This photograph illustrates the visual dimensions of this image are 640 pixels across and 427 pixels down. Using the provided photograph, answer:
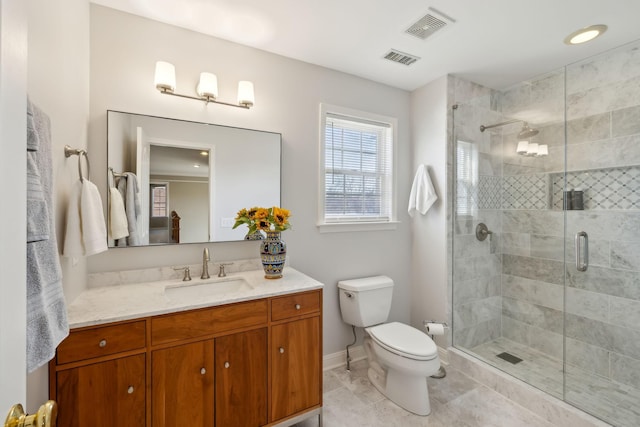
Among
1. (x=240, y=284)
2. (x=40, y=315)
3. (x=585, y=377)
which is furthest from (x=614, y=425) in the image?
(x=40, y=315)

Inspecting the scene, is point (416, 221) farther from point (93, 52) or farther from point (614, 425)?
point (93, 52)

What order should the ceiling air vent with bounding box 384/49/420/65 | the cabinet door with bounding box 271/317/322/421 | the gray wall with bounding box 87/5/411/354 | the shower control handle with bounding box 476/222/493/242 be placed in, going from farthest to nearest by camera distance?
the shower control handle with bounding box 476/222/493/242
the ceiling air vent with bounding box 384/49/420/65
the gray wall with bounding box 87/5/411/354
the cabinet door with bounding box 271/317/322/421

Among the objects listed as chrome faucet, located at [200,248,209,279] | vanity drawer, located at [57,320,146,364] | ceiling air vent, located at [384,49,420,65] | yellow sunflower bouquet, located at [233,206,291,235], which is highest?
ceiling air vent, located at [384,49,420,65]

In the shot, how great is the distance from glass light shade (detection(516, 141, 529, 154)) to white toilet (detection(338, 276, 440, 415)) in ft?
5.25

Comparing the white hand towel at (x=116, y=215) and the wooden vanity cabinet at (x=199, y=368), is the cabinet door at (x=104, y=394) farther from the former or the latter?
the white hand towel at (x=116, y=215)

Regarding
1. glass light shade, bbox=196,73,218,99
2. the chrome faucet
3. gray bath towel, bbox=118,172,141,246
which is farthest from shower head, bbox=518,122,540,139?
gray bath towel, bbox=118,172,141,246

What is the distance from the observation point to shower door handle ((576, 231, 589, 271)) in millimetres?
2244

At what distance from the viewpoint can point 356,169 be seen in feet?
8.55

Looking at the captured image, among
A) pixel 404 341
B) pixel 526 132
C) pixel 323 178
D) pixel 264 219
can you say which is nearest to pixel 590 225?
pixel 526 132

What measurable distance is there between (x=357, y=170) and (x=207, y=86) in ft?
4.50

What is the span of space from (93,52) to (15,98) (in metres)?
1.61

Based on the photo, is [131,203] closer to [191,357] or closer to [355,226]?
[191,357]

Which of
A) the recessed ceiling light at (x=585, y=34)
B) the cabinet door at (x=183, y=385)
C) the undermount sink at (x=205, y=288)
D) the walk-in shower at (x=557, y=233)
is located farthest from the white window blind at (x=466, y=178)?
the cabinet door at (x=183, y=385)

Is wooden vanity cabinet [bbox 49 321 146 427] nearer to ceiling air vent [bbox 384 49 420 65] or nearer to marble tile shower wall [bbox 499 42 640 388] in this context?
ceiling air vent [bbox 384 49 420 65]
